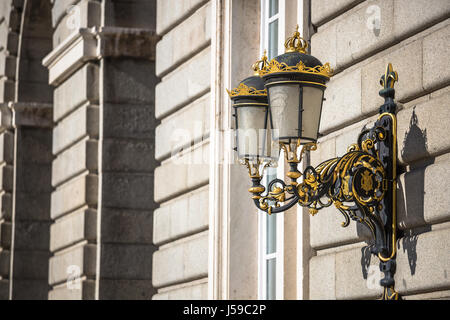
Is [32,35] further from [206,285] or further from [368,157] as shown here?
[368,157]

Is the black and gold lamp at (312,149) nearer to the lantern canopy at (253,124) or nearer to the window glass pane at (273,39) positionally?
the lantern canopy at (253,124)

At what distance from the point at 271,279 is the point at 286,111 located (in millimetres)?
3219

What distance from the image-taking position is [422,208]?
731 cm

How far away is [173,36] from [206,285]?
2.77m

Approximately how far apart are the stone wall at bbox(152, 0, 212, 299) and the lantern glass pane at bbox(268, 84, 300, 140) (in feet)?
12.2

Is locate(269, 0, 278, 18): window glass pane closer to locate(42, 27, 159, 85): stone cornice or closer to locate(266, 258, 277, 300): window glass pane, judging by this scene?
locate(266, 258, 277, 300): window glass pane

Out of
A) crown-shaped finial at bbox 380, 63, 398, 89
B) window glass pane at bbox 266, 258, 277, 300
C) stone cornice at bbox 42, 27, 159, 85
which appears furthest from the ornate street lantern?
stone cornice at bbox 42, 27, 159, 85

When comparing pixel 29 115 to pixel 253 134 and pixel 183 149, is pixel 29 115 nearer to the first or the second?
pixel 183 149

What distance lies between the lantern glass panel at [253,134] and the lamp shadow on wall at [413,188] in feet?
3.04

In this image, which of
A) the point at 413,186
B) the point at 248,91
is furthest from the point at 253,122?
the point at 413,186

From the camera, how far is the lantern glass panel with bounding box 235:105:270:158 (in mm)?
7328

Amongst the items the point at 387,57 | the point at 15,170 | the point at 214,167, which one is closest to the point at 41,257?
the point at 15,170

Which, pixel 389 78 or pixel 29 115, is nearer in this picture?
pixel 389 78

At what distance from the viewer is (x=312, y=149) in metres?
7.21
